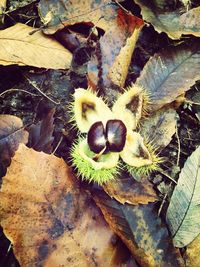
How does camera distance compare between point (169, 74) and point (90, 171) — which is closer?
point (90, 171)

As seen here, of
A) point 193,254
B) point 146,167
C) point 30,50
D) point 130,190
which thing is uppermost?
point 30,50

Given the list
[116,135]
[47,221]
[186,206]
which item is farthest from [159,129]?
[47,221]

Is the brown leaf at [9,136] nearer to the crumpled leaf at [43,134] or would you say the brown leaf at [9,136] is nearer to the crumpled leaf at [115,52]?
the crumpled leaf at [43,134]

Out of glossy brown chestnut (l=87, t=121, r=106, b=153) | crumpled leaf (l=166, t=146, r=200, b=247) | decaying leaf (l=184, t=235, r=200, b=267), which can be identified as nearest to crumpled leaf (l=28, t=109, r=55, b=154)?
glossy brown chestnut (l=87, t=121, r=106, b=153)

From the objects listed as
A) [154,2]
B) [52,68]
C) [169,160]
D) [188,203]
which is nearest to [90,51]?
[52,68]

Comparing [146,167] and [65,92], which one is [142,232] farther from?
[65,92]

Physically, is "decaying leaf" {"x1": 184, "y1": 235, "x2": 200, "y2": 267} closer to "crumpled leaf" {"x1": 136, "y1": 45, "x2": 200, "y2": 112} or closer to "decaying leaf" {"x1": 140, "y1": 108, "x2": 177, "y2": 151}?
"decaying leaf" {"x1": 140, "y1": 108, "x2": 177, "y2": 151}

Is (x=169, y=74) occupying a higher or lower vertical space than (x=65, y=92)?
higher
